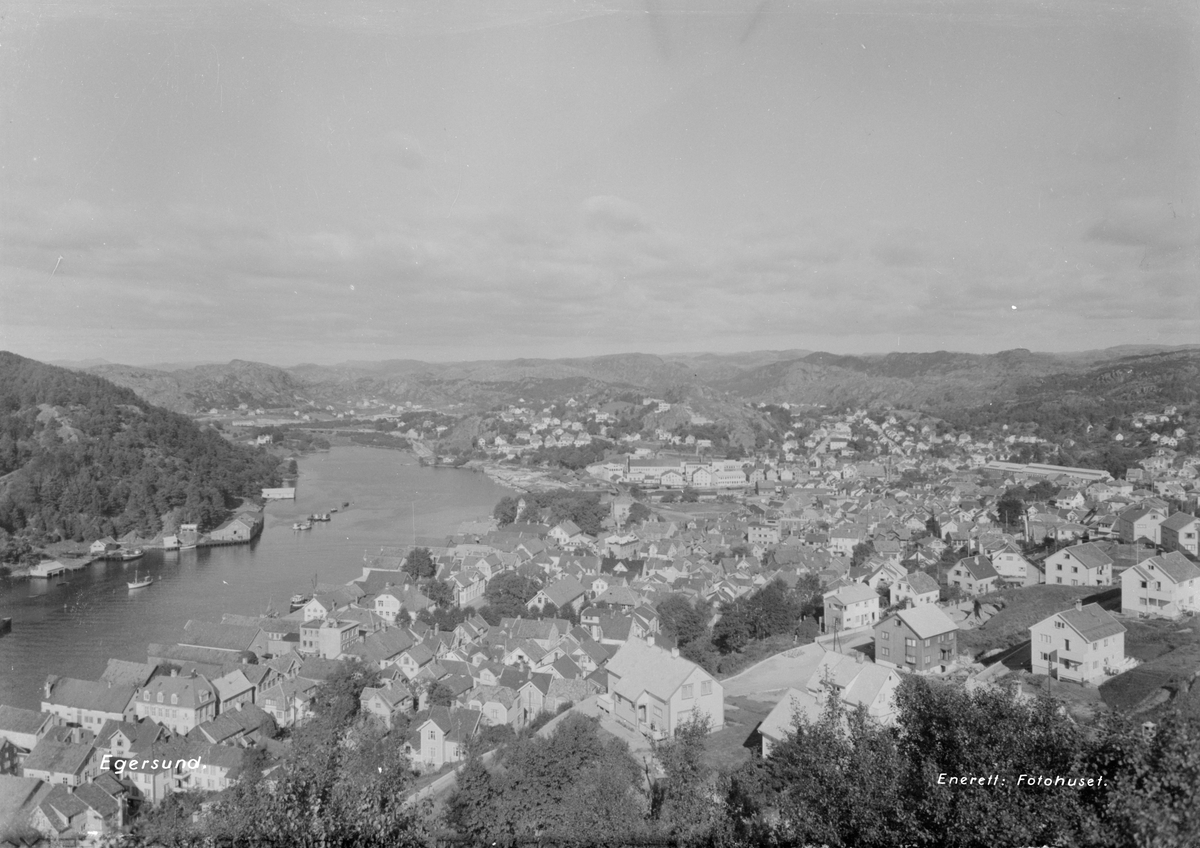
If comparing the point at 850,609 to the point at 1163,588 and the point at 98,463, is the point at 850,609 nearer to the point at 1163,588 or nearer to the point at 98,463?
the point at 1163,588

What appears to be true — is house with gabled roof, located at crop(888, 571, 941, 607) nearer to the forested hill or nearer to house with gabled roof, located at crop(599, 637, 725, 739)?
house with gabled roof, located at crop(599, 637, 725, 739)

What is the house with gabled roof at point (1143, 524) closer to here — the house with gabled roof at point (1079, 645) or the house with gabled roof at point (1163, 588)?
the house with gabled roof at point (1163, 588)

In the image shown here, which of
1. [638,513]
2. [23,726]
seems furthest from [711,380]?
[23,726]

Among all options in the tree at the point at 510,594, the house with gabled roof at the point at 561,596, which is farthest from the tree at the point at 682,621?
the tree at the point at 510,594

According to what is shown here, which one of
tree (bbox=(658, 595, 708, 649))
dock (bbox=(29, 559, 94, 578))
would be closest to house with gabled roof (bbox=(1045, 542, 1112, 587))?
tree (bbox=(658, 595, 708, 649))

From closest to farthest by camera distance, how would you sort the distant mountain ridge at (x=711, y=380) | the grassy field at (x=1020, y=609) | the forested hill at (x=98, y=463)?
the grassy field at (x=1020, y=609)
the forested hill at (x=98, y=463)
the distant mountain ridge at (x=711, y=380)
